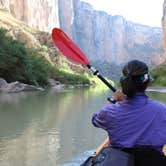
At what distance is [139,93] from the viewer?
11.2ft

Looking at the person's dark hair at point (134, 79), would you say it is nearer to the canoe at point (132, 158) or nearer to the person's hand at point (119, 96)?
the person's hand at point (119, 96)

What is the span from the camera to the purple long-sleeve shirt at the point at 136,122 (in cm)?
325

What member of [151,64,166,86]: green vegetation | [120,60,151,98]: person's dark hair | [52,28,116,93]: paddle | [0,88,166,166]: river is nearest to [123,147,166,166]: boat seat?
[120,60,151,98]: person's dark hair

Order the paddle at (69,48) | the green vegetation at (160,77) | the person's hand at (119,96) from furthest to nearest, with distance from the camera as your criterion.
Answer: the green vegetation at (160,77)
the paddle at (69,48)
the person's hand at (119,96)

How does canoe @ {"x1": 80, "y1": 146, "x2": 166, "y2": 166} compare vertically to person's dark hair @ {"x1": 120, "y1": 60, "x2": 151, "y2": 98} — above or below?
below

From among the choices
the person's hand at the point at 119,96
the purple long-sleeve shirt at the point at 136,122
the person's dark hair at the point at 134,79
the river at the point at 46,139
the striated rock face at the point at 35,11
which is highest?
the striated rock face at the point at 35,11

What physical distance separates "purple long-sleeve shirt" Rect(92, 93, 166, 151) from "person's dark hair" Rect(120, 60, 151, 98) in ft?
0.17

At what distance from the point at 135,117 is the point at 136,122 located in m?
0.04

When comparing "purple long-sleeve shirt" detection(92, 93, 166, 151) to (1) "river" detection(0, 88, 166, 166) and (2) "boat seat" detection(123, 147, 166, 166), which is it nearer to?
(2) "boat seat" detection(123, 147, 166, 166)

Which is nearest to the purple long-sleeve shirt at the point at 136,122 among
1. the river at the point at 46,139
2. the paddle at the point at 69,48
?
the paddle at the point at 69,48

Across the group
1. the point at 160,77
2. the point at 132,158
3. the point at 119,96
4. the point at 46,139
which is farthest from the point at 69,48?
the point at 160,77

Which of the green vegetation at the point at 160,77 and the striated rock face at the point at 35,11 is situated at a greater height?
the striated rock face at the point at 35,11

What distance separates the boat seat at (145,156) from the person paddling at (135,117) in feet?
0.09

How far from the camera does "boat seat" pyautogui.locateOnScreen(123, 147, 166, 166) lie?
3.23m
